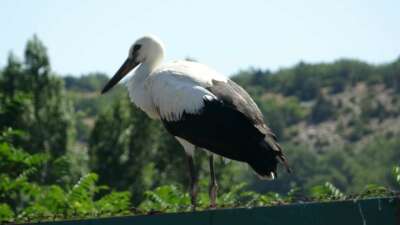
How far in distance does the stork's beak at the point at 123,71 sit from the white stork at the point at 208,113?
61cm

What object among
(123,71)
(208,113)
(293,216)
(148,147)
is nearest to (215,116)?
(208,113)

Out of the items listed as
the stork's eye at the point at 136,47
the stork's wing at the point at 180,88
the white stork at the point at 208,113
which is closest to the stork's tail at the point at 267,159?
the white stork at the point at 208,113

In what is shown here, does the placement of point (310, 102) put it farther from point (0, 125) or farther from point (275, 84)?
point (0, 125)

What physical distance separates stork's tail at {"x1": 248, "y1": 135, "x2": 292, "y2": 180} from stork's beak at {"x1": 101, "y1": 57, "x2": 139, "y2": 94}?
116 inches

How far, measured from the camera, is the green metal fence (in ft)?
27.7

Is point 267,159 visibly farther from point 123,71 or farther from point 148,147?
point 148,147

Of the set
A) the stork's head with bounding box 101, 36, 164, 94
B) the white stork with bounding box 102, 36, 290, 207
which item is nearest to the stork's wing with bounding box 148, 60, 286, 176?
the white stork with bounding box 102, 36, 290, 207

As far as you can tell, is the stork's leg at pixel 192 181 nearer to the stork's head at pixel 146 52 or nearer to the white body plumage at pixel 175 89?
the white body plumage at pixel 175 89

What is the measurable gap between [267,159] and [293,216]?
2.74 m

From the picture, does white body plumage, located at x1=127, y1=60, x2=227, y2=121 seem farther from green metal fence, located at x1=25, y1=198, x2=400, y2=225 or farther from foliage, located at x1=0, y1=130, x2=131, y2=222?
green metal fence, located at x1=25, y1=198, x2=400, y2=225

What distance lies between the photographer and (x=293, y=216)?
335 inches

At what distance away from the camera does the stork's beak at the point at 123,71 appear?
13.9 m

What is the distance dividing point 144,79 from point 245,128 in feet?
6.55

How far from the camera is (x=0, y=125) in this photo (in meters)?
18.0
